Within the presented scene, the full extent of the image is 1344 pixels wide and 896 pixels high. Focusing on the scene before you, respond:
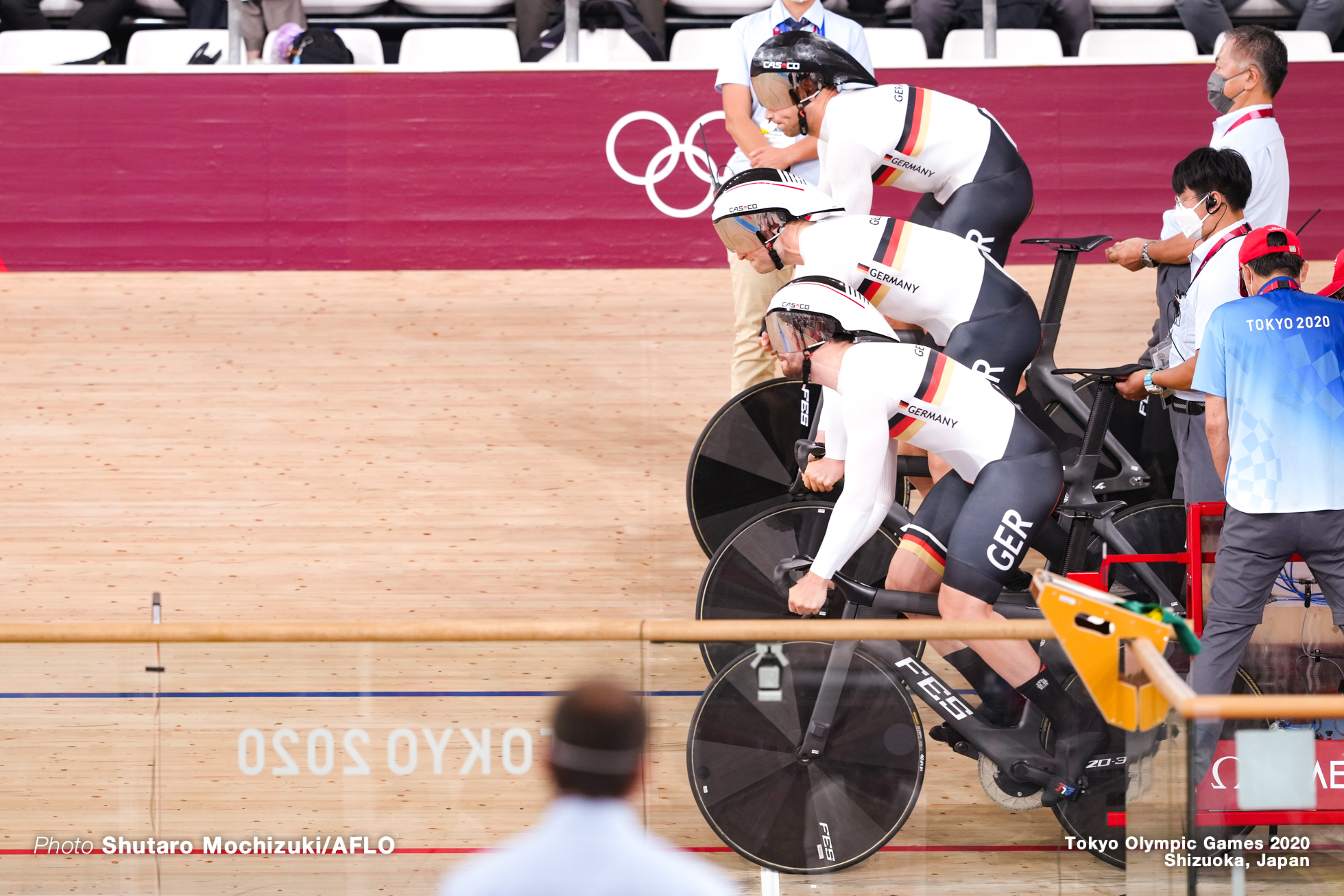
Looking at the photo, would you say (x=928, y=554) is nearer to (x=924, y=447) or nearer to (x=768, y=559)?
(x=924, y=447)

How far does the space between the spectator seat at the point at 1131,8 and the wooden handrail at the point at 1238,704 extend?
5369 mm

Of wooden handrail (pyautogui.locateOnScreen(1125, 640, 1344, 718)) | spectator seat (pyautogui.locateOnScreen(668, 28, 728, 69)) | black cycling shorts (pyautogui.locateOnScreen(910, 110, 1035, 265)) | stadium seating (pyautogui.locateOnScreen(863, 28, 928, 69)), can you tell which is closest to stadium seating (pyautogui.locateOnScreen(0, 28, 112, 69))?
spectator seat (pyautogui.locateOnScreen(668, 28, 728, 69))

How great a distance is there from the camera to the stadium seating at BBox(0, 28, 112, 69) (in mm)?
6617

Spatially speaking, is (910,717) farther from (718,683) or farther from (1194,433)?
(1194,433)

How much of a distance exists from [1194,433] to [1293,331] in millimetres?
729

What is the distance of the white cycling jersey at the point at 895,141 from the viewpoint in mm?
4387

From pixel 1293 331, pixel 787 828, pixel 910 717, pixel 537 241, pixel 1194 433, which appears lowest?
pixel 787 828

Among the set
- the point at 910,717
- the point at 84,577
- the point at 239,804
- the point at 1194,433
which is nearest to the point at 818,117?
the point at 1194,433

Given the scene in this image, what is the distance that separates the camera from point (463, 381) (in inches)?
244

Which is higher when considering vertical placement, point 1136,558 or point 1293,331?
point 1293,331

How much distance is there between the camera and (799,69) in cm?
436

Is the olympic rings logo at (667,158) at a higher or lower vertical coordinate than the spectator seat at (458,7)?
lower

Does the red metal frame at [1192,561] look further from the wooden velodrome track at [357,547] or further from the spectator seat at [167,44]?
the spectator seat at [167,44]

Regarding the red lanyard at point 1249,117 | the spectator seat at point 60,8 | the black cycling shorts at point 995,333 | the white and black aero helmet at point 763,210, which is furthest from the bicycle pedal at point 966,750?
the spectator seat at point 60,8
